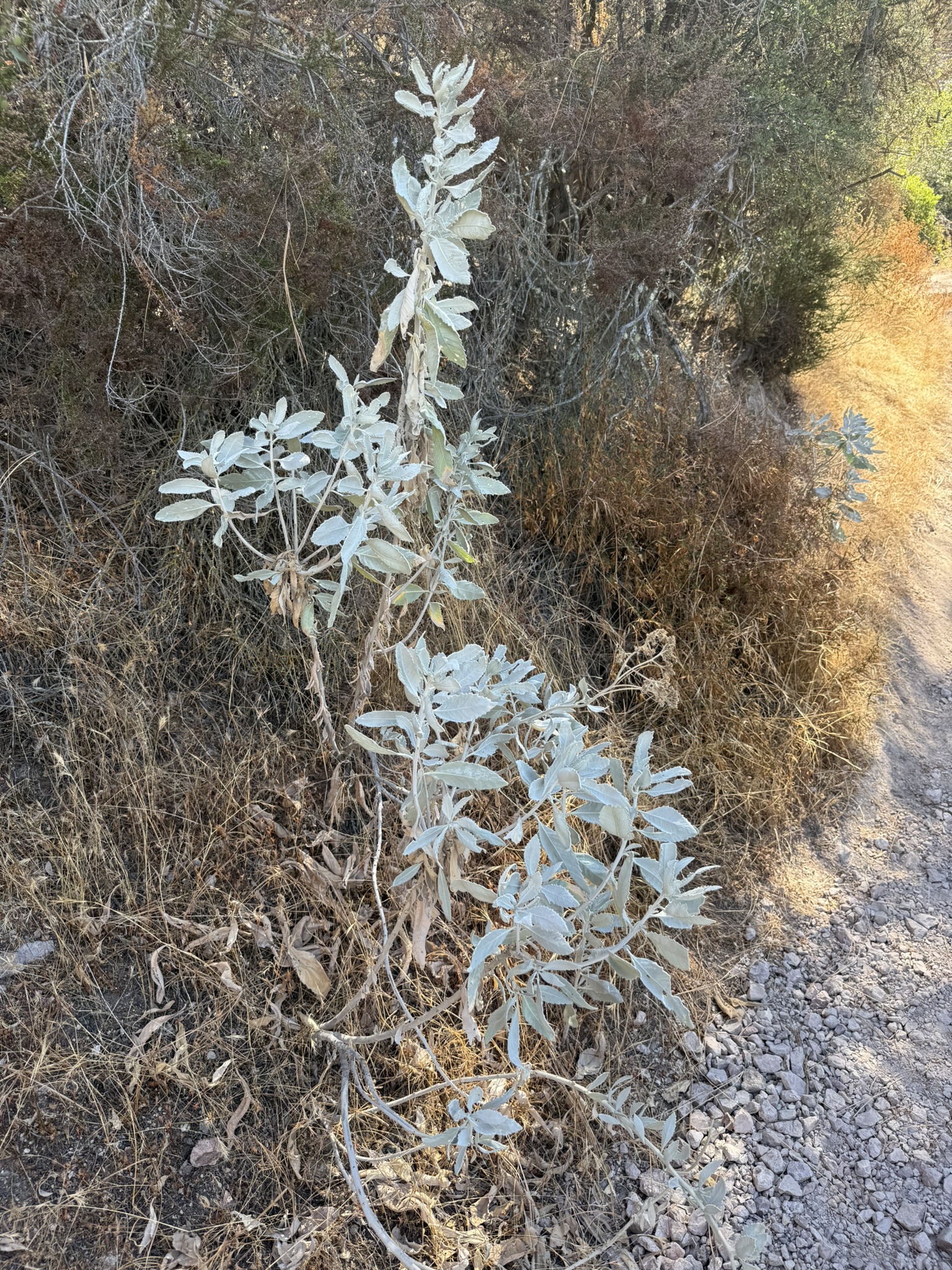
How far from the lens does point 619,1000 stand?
1.61 meters

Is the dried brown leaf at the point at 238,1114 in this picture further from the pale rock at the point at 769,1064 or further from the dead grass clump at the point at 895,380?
the dead grass clump at the point at 895,380

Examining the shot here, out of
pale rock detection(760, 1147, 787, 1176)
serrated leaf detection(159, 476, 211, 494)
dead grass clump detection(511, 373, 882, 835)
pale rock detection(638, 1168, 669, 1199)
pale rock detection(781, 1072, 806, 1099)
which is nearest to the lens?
serrated leaf detection(159, 476, 211, 494)

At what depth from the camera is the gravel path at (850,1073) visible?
1.84m

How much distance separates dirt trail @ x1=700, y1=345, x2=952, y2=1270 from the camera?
1868mm

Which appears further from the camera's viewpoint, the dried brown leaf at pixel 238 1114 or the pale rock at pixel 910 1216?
the pale rock at pixel 910 1216

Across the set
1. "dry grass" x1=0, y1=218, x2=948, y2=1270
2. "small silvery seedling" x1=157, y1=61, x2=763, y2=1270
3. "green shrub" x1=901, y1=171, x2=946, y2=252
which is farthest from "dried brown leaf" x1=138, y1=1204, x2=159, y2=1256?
"green shrub" x1=901, y1=171, x2=946, y2=252

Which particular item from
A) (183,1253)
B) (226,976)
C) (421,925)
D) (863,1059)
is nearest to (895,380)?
(863,1059)

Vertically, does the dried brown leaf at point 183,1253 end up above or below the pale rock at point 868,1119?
below

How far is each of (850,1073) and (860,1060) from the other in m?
0.05

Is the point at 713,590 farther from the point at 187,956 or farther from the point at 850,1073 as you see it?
the point at 187,956

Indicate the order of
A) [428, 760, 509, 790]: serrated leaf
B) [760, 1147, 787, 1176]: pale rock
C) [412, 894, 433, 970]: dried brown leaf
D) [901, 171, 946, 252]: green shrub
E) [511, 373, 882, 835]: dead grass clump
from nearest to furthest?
[428, 760, 509, 790]: serrated leaf < [412, 894, 433, 970]: dried brown leaf < [760, 1147, 787, 1176]: pale rock < [511, 373, 882, 835]: dead grass clump < [901, 171, 946, 252]: green shrub

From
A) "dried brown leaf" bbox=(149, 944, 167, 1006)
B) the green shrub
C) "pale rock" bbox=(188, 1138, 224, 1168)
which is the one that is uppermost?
the green shrub

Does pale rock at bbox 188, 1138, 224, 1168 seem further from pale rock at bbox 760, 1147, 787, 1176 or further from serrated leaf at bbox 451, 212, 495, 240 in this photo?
serrated leaf at bbox 451, 212, 495, 240

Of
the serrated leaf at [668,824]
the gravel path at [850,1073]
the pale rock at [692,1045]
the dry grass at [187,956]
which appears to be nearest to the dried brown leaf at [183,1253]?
the dry grass at [187,956]
